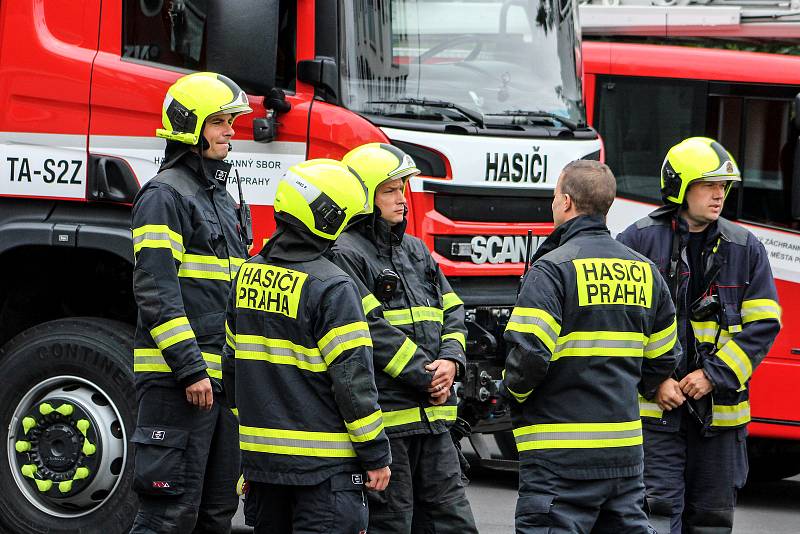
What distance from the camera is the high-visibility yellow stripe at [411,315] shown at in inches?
198

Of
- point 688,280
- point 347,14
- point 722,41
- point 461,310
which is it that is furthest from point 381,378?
point 722,41

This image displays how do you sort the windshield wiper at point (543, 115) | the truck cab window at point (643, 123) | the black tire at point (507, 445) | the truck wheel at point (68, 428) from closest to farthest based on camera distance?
the truck wheel at point (68, 428)
the windshield wiper at point (543, 115)
the black tire at point (507, 445)
the truck cab window at point (643, 123)

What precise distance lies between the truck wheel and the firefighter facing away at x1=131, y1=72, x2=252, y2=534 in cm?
68

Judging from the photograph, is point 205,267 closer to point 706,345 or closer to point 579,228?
point 579,228

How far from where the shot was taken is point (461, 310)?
5340mm

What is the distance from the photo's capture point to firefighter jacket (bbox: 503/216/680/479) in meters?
4.49

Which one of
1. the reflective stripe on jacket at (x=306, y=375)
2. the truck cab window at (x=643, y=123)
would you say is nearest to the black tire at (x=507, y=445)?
the truck cab window at (x=643, y=123)

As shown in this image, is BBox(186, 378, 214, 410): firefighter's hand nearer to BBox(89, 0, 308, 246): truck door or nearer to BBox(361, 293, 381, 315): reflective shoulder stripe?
BBox(361, 293, 381, 315): reflective shoulder stripe

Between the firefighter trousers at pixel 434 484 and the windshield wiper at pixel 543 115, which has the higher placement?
the windshield wiper at pixel 543 115

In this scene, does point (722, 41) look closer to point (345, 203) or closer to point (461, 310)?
point (461, 310)

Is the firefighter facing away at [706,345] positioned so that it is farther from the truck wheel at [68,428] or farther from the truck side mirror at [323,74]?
the truck wheel at [68,428]

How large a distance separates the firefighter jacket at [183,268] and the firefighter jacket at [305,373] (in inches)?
26.6

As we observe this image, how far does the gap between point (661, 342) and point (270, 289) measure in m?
1.42

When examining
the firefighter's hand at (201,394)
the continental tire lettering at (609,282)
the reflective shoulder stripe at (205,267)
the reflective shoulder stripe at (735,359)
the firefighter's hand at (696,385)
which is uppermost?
the continental tire lettering at (609,282)
